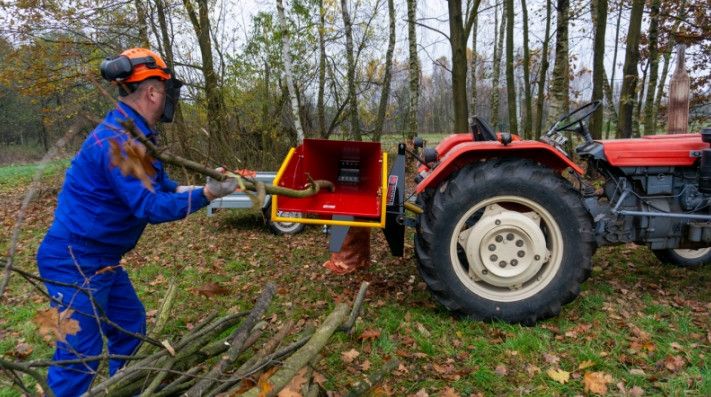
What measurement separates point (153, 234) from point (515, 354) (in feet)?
20.0

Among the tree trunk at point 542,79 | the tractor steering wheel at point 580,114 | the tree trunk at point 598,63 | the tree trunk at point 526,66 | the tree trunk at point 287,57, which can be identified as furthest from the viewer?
the tree trunk at point 526,66

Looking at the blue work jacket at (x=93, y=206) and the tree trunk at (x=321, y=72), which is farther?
the tree trunk at (x=321, y=72)

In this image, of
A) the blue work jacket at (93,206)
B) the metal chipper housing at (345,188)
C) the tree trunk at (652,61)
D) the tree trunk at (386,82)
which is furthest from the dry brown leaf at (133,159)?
the tree trunk at (386,82)

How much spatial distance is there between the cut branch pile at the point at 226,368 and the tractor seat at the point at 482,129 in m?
1.95

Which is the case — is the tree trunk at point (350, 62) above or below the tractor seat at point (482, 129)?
above

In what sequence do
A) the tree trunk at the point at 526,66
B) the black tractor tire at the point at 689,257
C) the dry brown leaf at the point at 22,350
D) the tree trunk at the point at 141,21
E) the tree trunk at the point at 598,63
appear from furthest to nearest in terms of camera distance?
the tree trunk at the point at 526,66
the tree trunk at the point at 141,21
the tree trunk at the point at 598,63
the black tractor tire at the point at 689,257
the dry brown leaf at the point at 22,350

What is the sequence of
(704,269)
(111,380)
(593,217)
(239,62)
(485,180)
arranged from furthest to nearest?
(239,62), (704,269), (593,217), (485,180), (111,380)

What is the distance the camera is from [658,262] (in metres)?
4.52

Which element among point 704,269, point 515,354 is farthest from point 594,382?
point 704,269

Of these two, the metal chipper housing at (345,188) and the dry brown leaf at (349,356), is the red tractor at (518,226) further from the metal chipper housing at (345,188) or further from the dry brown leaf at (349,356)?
the dry brown leaf at (349,356)

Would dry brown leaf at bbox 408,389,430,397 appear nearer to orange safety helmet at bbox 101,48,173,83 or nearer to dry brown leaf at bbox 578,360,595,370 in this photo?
dry brown leaf at bbox 578,360,595,370

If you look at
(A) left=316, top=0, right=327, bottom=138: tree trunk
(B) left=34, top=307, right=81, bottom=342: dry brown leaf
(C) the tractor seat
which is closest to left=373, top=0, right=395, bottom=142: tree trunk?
(A) left=316, top=0, right=327, bottom=138: tree trunk

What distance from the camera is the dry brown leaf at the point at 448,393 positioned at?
8.36 ft

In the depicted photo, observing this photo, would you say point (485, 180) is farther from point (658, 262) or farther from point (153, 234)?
point (153, 234)
